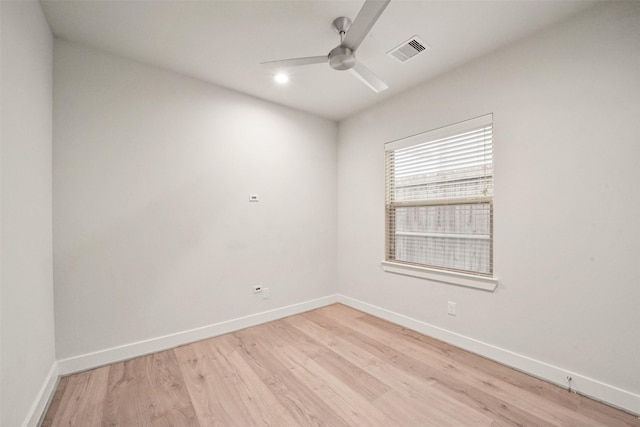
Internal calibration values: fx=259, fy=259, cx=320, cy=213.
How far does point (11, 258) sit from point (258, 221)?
6.34 feet

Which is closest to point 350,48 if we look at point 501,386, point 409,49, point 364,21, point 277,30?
point 364,21

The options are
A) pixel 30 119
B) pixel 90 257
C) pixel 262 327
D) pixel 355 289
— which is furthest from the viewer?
pixel 355 289

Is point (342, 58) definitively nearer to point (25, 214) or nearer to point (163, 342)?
point (25, 214)

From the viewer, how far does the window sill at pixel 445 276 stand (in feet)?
7.40

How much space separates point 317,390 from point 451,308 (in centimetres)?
149

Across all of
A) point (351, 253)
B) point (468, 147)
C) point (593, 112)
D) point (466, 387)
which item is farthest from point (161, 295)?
point (593, 112)

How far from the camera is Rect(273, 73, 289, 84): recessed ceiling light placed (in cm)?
257

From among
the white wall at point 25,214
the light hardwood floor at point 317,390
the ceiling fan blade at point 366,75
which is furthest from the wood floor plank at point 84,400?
the ceiling fan blade at point 366,75

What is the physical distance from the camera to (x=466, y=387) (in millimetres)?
1854

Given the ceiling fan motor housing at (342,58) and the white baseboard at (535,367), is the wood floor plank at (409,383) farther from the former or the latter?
the ceiling fan motor housing at (342,58)

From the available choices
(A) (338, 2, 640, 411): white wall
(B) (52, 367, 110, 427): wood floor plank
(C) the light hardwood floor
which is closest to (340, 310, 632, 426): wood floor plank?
(C) the light hardwood floor

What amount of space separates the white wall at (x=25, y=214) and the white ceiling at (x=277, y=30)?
41 cm

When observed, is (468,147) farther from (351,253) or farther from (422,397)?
(422,397)

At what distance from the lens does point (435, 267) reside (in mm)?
2699
